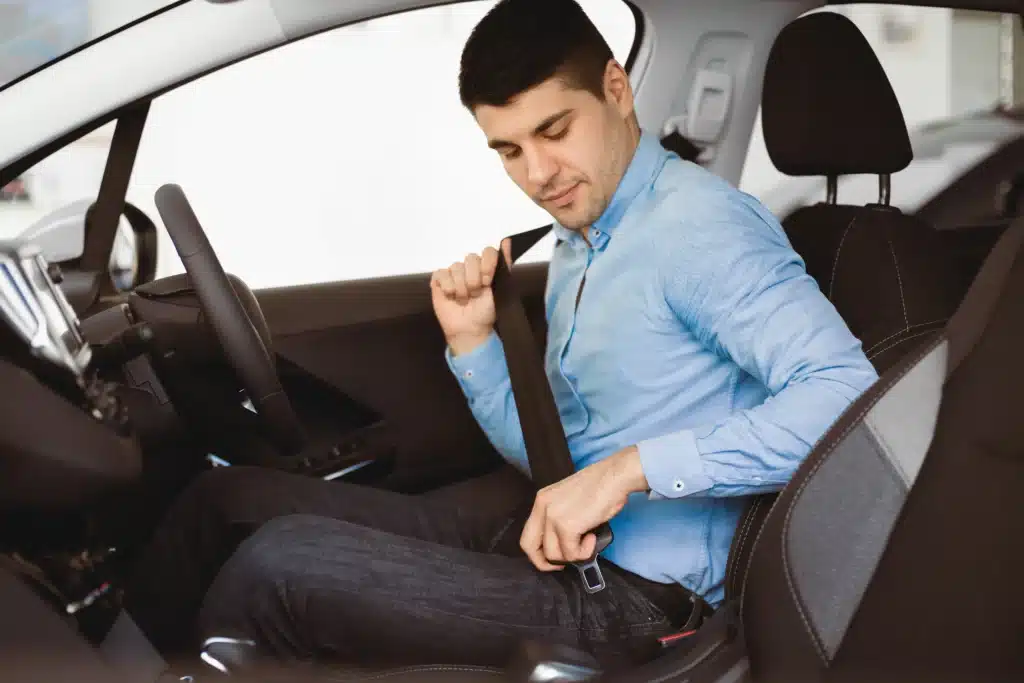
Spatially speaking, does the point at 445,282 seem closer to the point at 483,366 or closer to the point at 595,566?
the point at 483,366

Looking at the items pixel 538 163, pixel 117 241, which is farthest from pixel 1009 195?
pixel 117 241

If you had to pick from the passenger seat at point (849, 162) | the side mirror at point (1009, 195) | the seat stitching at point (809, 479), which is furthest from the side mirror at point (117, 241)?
the side mirror at point (1009, 195)

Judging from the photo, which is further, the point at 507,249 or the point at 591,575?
the point at 507,249

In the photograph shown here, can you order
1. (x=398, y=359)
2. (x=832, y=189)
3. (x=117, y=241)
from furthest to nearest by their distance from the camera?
(x=398, y=359) → (x=117, y=241) → (x=832, y=189)

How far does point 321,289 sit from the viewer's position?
1.87 m

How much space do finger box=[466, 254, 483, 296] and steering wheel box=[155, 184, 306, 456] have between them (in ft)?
0.84

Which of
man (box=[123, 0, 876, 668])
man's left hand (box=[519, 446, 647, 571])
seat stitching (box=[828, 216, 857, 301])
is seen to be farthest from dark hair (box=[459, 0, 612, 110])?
man's left hand (box=[519, 446, 647, 571])

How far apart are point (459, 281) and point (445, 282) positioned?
0.06 feet

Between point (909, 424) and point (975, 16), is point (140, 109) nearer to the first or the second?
A: point (909, 424)

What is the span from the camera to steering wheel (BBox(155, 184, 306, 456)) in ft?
3.70

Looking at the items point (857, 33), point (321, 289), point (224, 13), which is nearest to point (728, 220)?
point (857, 33)

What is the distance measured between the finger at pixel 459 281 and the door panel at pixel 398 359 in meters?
0.39

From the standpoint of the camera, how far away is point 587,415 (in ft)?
4.00

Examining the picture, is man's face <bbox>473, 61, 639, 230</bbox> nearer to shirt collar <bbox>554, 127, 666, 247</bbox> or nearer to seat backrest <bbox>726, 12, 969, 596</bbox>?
shirt collar <bbox>554, 127, 666, 247</bbox>
